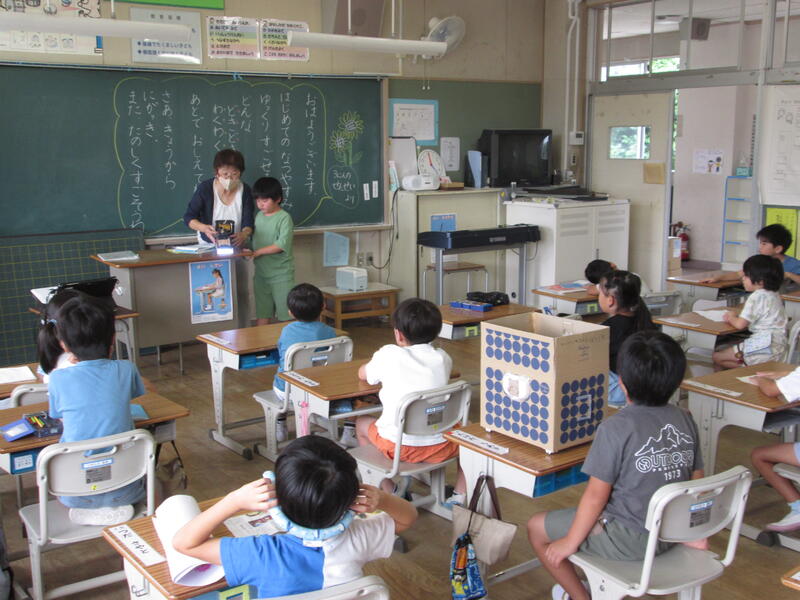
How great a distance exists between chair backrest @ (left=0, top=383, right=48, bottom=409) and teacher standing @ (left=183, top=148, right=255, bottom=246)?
9.17ft

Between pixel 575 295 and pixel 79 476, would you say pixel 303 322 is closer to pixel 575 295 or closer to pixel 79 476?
pixel 79 476

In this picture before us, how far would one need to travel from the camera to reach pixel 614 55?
40.5 feet

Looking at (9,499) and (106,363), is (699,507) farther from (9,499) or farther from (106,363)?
(9,499)

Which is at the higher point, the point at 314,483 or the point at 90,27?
the point at 90,27

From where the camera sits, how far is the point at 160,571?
192 centimetres

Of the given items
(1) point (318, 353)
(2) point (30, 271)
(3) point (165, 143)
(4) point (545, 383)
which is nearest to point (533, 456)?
(4) point (545, 383)

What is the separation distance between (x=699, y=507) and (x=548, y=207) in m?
5.41

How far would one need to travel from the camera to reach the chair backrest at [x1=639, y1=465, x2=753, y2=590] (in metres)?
2.19

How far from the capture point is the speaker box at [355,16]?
6.88 metres

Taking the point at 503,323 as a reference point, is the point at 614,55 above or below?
above

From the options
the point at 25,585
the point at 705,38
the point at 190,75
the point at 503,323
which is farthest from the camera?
the point at 705,38

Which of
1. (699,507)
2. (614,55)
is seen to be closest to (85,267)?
(699,507)

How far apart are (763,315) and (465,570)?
272cm

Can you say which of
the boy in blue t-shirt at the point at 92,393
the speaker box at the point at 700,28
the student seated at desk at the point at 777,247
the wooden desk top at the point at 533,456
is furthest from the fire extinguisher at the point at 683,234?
the boy in blue t-shirt at the point at 92,393
